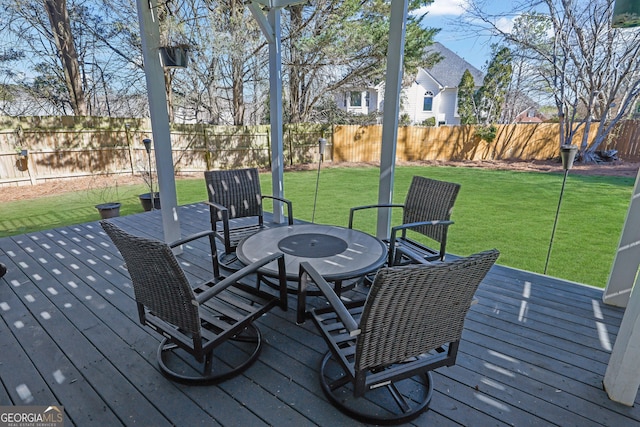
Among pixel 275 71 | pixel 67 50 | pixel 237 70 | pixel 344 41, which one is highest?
pixel 344 41

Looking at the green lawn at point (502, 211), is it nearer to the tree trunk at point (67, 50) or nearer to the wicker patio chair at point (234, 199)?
the wicker patio chair at point (234, 199)

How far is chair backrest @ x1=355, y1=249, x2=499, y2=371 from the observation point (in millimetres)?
1130

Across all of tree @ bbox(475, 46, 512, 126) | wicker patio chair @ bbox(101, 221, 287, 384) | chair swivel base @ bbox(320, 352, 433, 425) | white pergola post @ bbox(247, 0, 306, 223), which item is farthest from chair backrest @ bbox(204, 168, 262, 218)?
tree @ bbox(475, 46, 512, 126)

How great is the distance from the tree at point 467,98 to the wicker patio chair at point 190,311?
1829cm

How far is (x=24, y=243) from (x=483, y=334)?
4.77 metres

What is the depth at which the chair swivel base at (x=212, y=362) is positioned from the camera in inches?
68.0

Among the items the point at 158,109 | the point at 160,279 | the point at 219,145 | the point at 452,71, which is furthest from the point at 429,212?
the point at 452,71

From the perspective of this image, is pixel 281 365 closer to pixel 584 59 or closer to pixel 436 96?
pixel 584 59

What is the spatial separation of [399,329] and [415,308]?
0.36ft

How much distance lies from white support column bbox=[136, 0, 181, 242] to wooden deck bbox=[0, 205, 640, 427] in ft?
2.51

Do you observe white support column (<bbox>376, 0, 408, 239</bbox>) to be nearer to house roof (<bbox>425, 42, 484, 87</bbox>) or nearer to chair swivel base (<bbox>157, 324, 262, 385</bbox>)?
chair swivel base (<bbox>157, 324, 262, 385</bbox>)

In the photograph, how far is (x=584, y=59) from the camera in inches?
359

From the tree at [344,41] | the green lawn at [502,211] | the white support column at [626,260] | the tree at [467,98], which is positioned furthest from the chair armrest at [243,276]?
the tree at [467,98]

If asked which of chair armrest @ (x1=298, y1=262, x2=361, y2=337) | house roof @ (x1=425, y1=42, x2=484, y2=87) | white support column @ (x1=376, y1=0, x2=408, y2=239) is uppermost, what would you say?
house roof @ (x1=425, y1=42, x2=484, y2=87)
